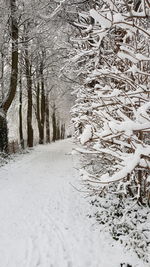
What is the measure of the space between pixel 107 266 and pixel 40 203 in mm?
3164

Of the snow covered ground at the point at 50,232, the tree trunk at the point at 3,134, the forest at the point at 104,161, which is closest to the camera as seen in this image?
the forest at the point at 104,161

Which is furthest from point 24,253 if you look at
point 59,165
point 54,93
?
point 54,93

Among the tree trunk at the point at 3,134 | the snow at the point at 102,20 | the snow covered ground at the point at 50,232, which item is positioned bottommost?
the snow covered ground at the point at 50,232

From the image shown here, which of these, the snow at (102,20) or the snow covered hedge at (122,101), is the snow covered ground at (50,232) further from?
the snow at (102,20)

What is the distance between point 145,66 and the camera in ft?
11.9

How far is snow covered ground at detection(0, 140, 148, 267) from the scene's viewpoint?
3900mm

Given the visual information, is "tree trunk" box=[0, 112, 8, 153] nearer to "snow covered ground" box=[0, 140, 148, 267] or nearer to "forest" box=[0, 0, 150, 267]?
"forest" box=[0, 0, 150, 267]

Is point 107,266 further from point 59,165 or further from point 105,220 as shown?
point 59,165

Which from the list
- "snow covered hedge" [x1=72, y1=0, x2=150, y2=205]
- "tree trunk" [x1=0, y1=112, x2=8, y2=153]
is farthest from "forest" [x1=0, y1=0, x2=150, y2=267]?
"tree trunk" [x1=0, y1=112, x2=8, y2=153]

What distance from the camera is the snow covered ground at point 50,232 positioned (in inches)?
154

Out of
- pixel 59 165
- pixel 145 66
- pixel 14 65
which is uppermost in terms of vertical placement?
pixel 14 65

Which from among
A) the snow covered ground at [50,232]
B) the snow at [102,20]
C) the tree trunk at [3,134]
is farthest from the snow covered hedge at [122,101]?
the tree trunk at [3,134]

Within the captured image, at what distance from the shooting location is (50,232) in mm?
4855

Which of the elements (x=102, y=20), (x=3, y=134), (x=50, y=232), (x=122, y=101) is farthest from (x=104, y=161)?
(x=3, y=134)
